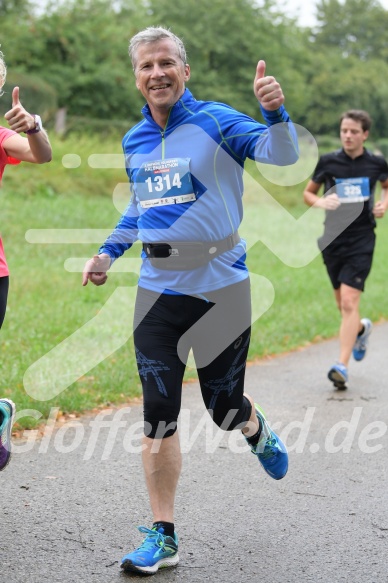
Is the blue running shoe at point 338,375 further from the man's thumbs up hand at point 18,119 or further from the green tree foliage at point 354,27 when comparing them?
the green tree foliage at point 354,27

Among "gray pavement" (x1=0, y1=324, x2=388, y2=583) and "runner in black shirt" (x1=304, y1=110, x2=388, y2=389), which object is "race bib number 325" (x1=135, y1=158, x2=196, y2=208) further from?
"runner in black shirt" (x1=304, y1=110, x2=388, y2=389)

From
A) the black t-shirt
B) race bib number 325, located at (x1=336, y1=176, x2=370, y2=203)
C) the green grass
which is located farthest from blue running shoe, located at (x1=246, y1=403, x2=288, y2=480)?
race bib number 325, located at (x1=336, y1=176, x2=370, y2=203)

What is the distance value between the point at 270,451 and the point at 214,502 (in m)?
0.42

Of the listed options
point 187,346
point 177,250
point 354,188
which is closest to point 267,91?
point 177,250

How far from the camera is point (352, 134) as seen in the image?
7863 millimetres

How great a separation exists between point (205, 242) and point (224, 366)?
22.6 inches

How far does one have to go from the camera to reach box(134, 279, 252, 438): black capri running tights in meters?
3.91

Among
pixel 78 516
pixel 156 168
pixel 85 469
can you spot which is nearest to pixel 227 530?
pixel 78 516

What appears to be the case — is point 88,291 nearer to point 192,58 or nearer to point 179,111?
point 179,111

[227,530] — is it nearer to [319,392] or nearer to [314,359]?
[319,392]

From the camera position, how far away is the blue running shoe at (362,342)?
8.41 m

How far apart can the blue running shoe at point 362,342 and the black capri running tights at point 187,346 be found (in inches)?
174

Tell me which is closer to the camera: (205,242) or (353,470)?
(205,242)

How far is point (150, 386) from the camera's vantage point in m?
3.91
